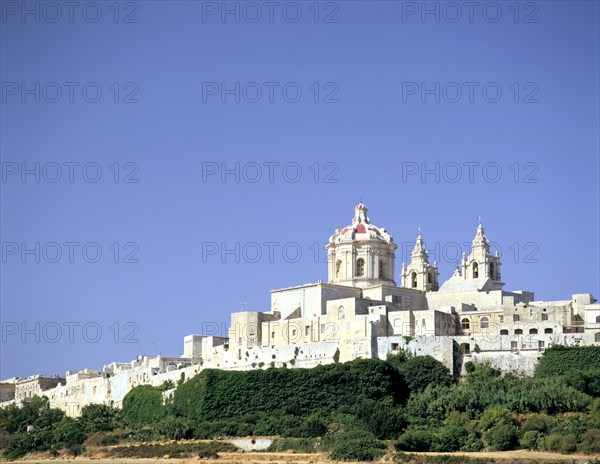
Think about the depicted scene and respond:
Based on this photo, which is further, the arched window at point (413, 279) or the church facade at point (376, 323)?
the arched window at point (413, 279)

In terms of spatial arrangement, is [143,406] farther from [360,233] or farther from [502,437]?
[502,437]

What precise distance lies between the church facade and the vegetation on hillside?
127 centimetres

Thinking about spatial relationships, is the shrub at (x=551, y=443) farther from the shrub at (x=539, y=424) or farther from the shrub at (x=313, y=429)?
the shrub at (x=313, y=429)

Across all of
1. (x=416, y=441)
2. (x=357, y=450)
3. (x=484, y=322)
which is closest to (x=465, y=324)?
(x=484, y=322)

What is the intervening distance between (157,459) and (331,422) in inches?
342

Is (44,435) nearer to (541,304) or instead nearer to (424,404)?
(424,404)

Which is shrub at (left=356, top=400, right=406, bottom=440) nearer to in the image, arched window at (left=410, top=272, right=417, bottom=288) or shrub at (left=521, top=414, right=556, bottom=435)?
shrub at (left=521, top=414, right=556, bottom=435)

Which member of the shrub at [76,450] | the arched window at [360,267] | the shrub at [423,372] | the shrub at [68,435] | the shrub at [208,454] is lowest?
the shrub at [208,454]

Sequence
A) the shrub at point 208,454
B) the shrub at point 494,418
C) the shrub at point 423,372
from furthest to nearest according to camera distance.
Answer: the shrub at point 423,372 → the shrub at point 494,418 → the shrub at point 208,454

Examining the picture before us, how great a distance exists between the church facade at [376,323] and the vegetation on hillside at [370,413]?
127 cm

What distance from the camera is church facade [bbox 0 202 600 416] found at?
68.8 meters

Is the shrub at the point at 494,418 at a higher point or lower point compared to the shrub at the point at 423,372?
lower

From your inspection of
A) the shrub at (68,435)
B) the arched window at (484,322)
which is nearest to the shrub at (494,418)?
the arched window at (484,322)

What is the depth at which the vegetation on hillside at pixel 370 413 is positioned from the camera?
60.0m
